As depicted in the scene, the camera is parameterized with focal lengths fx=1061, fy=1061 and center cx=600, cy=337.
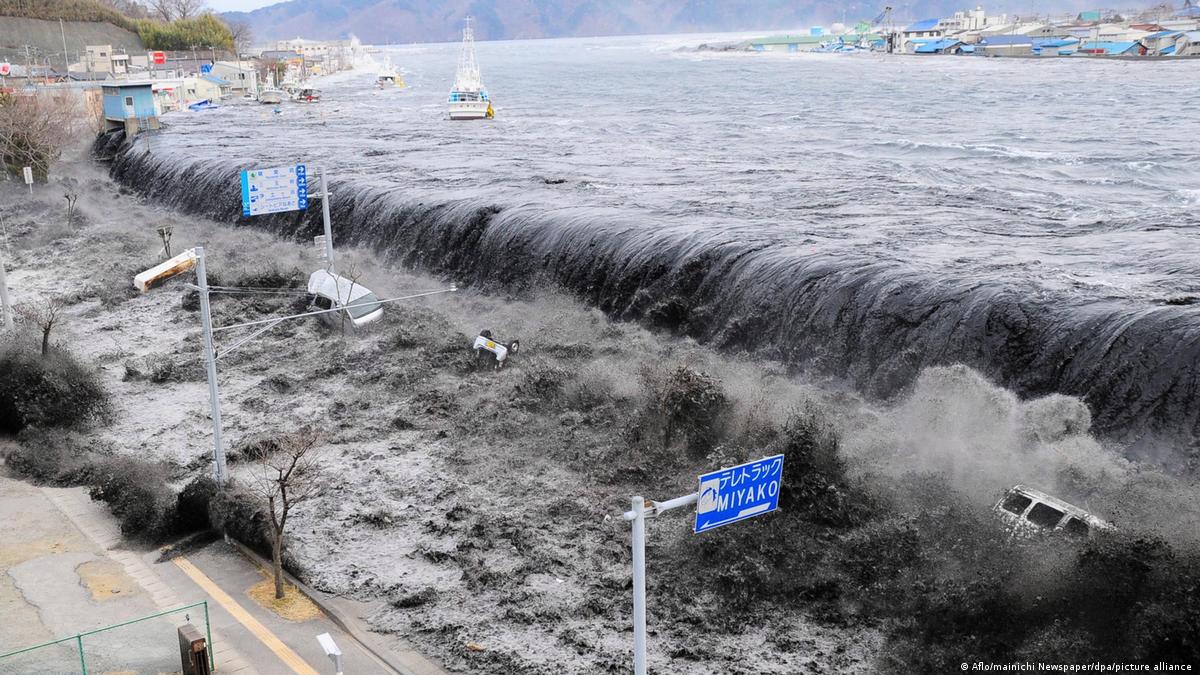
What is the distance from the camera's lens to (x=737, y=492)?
12867 millimetres

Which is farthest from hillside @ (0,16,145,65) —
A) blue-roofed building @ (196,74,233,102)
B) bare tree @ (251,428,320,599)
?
bare tree @ (251,428,320,599)

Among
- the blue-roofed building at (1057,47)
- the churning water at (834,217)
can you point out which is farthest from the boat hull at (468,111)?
the blue-roofed building at (1057,47)

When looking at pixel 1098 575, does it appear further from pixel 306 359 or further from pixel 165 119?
pixel 165 119

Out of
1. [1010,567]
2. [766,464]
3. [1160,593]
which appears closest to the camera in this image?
[766,464]

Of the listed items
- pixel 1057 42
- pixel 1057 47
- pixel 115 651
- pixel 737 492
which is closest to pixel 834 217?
pixel 737 492

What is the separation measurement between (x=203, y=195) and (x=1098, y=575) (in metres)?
53.0

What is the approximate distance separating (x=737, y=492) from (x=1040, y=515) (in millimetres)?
10873

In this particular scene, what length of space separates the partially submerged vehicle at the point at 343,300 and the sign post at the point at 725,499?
2695cm

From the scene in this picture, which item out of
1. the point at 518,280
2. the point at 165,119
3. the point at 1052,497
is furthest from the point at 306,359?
the point at 165,119

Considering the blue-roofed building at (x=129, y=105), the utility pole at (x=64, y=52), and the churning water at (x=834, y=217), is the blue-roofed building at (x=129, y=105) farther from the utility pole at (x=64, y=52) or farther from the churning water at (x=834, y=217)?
the utility pole at (x=64, y=52)

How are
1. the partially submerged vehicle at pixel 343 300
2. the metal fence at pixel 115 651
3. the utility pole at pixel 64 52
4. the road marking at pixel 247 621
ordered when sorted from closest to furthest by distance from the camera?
the metal fence at pixel 115 651
the road marking at pixel 247 621
the partially submerged vehicle at pixel 343 300
the utility pole at pixel 64 52

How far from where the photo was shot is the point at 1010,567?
20.1m

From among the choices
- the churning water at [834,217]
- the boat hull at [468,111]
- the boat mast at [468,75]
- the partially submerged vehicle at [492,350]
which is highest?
the boat mast at [468,75]

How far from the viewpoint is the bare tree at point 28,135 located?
6612 centimetres
